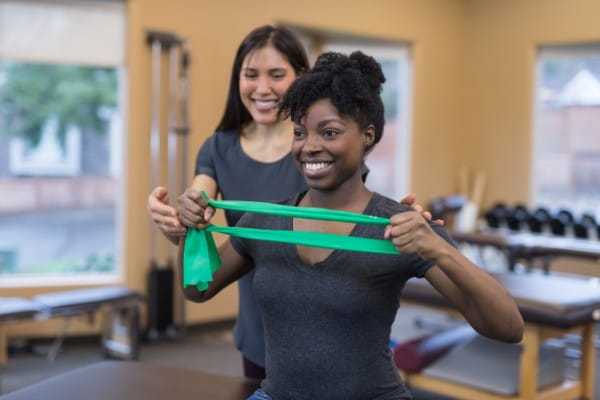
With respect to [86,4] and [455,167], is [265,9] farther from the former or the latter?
A: [455,167]

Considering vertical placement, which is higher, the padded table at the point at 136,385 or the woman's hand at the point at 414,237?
the woman's hand at the point at 414,237

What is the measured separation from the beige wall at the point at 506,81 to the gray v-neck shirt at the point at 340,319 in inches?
241

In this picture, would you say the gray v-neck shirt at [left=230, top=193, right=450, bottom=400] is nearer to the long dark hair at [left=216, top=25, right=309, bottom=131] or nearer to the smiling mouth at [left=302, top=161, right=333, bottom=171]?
the smiling mouth at [left=302, top=161, right=333, bottom=171]

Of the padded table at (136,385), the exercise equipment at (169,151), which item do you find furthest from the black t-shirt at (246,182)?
the exercise equipment at (169,151)

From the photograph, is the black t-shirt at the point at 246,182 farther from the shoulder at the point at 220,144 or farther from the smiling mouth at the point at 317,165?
the smiling mouth at the point at 317,165

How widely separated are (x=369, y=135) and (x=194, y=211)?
0.41 meters

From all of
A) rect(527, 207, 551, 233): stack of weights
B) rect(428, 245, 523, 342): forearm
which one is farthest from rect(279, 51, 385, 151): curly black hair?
rect(527, 207, 551, 233): stack of weights

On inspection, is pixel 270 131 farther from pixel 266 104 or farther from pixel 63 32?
pixel 63 32

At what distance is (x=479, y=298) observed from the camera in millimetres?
1329

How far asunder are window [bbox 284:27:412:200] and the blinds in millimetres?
2648

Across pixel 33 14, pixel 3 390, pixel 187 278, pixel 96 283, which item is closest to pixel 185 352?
pixel 96 283

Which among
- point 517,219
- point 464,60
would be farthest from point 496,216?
point 464,60

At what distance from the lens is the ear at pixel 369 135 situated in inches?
58.1

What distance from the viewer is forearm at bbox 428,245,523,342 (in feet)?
4.30
